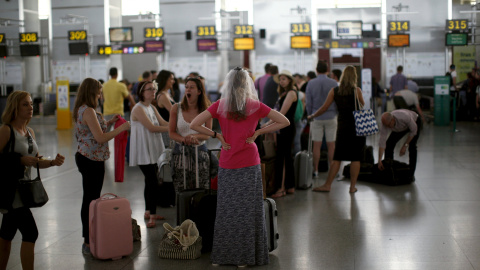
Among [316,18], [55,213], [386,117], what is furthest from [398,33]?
[55,213]

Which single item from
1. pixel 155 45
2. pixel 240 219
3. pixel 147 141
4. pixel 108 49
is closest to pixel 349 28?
pixel 155 45

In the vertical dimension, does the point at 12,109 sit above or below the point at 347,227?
above

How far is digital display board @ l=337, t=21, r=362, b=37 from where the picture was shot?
78.3ft

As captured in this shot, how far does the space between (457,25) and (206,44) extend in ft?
32.9

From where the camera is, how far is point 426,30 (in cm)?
2464

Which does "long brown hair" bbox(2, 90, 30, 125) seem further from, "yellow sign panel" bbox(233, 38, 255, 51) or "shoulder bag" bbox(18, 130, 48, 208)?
"yellow sign panel" bbox(233, 38, 255, 51)

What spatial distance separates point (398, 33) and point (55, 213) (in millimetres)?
19567

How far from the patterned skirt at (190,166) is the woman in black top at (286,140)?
191 centimetres

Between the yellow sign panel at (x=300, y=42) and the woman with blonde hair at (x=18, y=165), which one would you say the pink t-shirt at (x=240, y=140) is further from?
the yellow sign panel at (x=300, y=42)

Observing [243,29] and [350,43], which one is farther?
[243,29]

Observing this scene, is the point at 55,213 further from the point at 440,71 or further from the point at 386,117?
the point at 440,71

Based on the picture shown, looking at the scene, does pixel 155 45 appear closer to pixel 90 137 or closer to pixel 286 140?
pixel 286 140

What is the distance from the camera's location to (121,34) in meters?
25.0

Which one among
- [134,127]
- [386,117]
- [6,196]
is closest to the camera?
[6,196]
